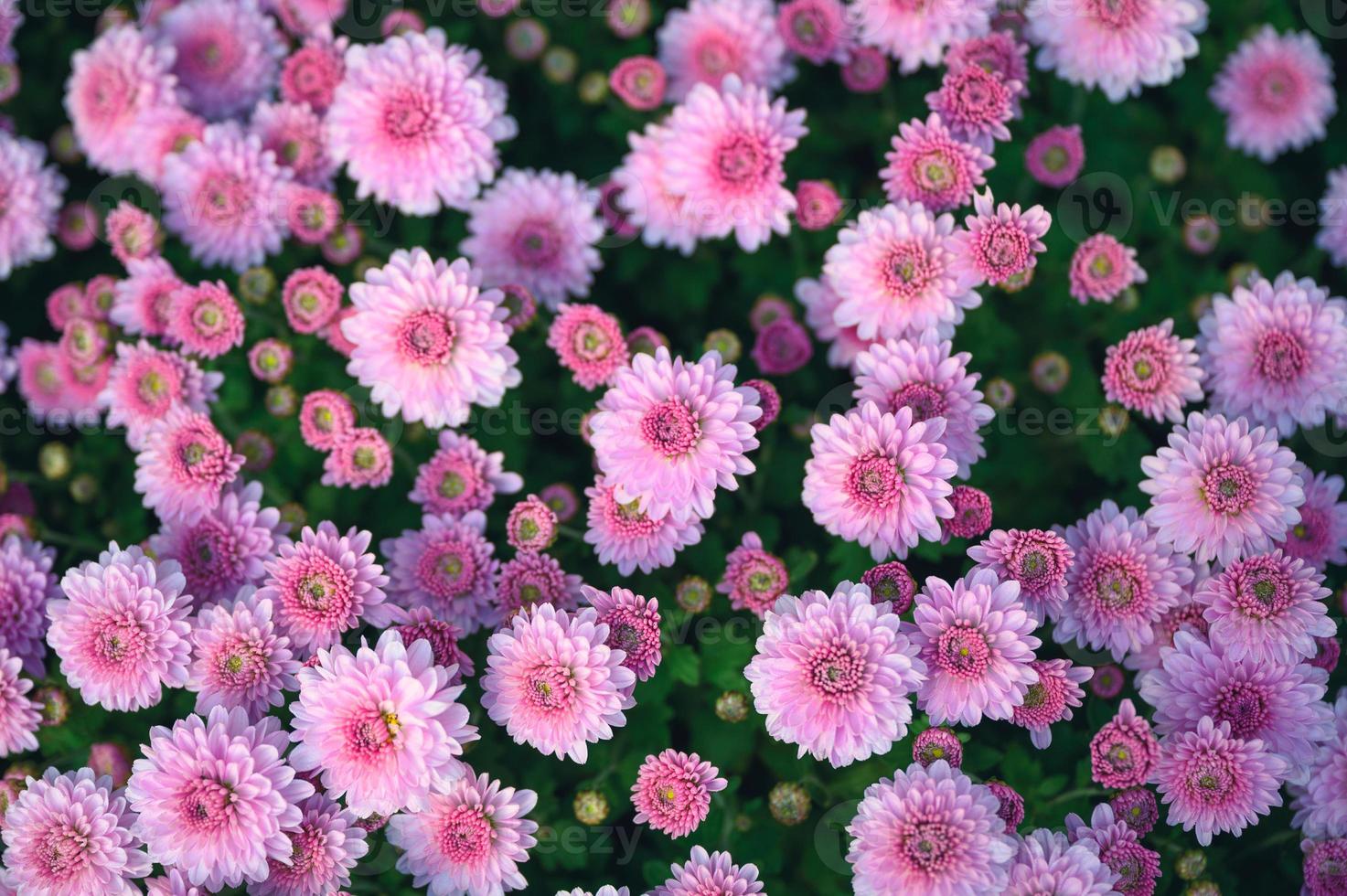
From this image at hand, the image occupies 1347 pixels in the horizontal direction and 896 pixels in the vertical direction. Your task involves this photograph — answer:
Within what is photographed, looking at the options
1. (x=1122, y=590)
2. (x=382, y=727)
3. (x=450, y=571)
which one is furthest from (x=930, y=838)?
(x=450, y=571)

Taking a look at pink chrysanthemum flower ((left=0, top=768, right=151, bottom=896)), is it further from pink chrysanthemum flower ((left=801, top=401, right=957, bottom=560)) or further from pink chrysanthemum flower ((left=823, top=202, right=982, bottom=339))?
pink chrysanthemum flower ((left=823, top=202, right=982, bottom=339))

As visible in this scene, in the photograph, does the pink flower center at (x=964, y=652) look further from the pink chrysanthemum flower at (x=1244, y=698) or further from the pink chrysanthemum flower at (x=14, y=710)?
the pink chrysanthemum flower at (x=14, y=710)

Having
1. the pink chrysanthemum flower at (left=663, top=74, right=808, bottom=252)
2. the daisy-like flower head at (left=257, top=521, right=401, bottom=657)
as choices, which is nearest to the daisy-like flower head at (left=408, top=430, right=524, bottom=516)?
the daisy-like flower head at (left=257, top=521, right=401, bottom=657)

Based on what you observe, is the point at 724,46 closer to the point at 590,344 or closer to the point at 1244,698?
the point at 590,344

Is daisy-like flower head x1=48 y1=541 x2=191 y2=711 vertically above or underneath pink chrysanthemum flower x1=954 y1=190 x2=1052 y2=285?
underneath

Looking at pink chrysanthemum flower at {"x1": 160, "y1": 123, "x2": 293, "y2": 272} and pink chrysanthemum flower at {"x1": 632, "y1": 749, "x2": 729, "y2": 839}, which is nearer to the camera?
pink chrysanthemum flower at {"x1": 632, "y1": 749, "x2": 729, "y2": 839}
